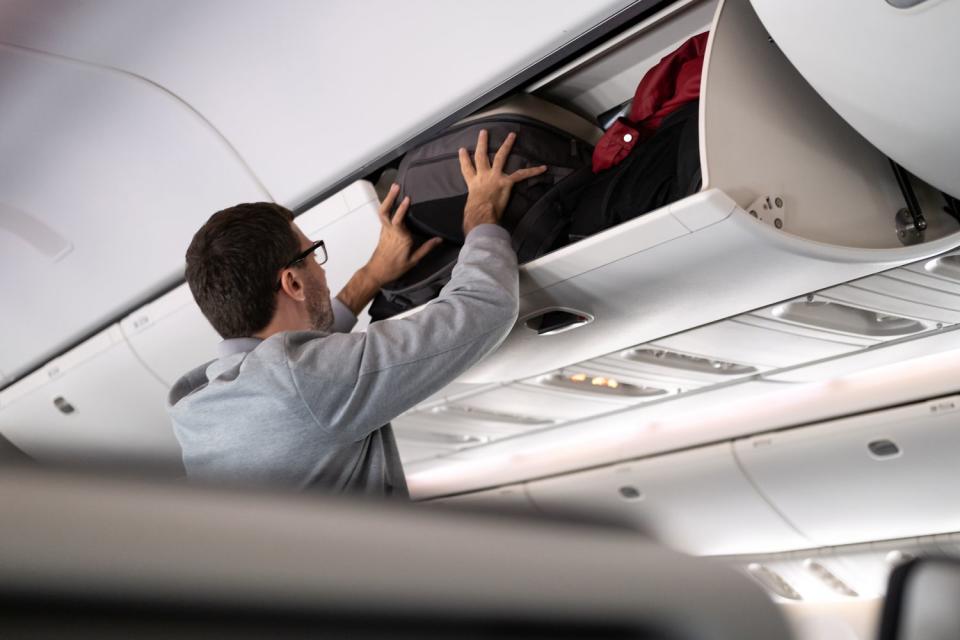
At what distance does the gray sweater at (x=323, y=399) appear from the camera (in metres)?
1.90

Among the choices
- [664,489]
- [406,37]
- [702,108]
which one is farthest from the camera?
[664,489]

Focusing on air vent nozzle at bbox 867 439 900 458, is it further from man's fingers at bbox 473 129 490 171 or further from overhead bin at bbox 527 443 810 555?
man's fingers at bbox 473 129 490 171

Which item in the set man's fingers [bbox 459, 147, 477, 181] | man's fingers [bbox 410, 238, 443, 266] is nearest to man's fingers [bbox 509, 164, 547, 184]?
man's fingers [bbox 459, 147, 477, 181]

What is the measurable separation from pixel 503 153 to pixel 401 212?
447mm

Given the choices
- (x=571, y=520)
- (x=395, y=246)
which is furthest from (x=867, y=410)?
(x=571, y=520)

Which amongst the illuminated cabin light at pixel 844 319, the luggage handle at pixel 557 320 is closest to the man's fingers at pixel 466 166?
the luggage handle at pixel 557 320

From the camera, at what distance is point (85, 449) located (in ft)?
1.17

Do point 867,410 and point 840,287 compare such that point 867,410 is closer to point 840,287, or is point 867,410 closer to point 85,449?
point 840,287

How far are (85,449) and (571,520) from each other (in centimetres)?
18

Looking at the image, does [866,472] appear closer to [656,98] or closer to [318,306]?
[656,98]

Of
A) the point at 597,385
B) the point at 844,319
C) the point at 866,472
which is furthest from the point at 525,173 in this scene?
the point at 866,472

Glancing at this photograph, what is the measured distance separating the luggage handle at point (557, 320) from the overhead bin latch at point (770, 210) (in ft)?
2.58

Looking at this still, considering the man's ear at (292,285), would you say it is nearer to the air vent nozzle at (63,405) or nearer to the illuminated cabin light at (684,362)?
the illuminated cabin light at (684,362)

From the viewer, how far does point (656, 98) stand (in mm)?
2477
